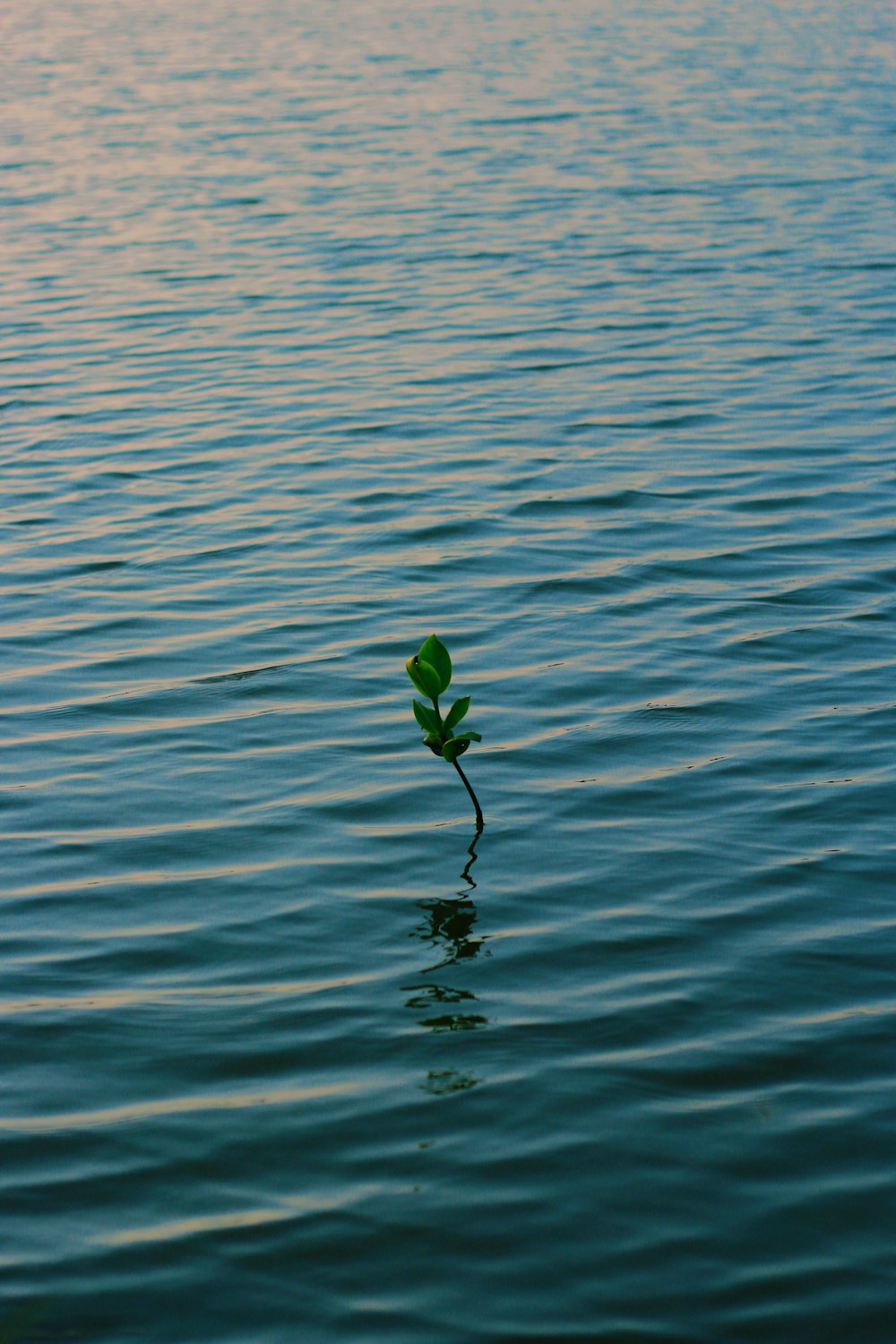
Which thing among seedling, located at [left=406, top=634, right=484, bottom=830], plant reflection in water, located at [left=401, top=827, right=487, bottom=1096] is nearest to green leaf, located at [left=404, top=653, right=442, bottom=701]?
seedling, located at [left=406, top=634, right=484, bottom=830]

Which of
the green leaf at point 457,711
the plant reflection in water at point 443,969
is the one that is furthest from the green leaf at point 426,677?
the plant reflection in water at point 443,969

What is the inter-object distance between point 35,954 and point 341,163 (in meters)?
16.0

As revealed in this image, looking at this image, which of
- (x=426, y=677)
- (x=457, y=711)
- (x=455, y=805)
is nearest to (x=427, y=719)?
(x=457, y=711)

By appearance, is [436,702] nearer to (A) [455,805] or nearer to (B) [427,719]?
(B) [427,719]

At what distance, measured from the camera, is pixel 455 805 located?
500 cm

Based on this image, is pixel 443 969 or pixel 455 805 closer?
pixel 443 969

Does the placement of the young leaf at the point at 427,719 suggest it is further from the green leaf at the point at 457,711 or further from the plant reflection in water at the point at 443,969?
the plant reflection in water at the point at 443,969

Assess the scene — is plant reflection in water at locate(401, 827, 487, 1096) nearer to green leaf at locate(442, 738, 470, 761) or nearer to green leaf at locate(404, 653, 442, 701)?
green leaf at locate(442, 738, 470, 761)

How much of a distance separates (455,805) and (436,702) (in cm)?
81

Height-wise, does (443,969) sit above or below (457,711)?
below

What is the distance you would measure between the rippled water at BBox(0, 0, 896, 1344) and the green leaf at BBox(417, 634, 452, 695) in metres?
0.68

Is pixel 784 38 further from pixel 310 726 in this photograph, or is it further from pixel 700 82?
pixel 310 726

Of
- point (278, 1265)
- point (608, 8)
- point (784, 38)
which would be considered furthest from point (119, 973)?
point (608, 8)

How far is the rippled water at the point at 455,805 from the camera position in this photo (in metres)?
3.14
